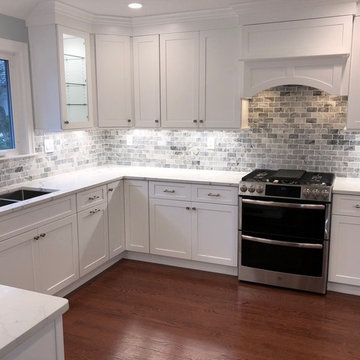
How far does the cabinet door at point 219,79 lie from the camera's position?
3.67 metres

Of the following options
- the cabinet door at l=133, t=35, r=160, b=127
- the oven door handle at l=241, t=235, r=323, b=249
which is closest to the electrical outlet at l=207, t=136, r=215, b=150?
the cabinet door at l=133, t=35, r=160, b=127

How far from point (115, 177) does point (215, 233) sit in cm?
109

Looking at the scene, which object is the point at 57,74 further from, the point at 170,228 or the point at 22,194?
the point at 170,228

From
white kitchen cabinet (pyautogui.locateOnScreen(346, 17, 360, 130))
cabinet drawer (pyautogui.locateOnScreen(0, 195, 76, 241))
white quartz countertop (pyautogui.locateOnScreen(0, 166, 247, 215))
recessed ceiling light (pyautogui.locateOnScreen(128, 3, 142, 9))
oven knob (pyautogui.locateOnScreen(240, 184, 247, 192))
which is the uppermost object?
recessed ceiling light (pyautogui.locateOnScreen(128, 3, 142, 9))

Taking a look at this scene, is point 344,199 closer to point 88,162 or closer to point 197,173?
point 197,173

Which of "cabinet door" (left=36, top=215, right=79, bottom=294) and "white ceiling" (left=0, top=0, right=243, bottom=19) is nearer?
"cabinet door" (left=36, top=215, right=79, bottom=294)

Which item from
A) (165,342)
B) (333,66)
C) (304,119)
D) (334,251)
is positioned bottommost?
(165,342)

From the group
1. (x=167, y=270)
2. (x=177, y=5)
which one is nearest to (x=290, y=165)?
(x=167, y=270)

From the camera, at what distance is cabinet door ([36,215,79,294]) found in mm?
2977

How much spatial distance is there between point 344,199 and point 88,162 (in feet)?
8.79

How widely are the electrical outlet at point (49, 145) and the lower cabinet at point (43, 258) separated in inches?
34.9

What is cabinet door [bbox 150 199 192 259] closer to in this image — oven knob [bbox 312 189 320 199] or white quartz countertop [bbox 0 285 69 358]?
oven knob [bbox 312 189 320 199]

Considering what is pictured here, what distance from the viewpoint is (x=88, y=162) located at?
14.6 feet

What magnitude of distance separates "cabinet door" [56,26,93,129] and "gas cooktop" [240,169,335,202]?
167 cm
